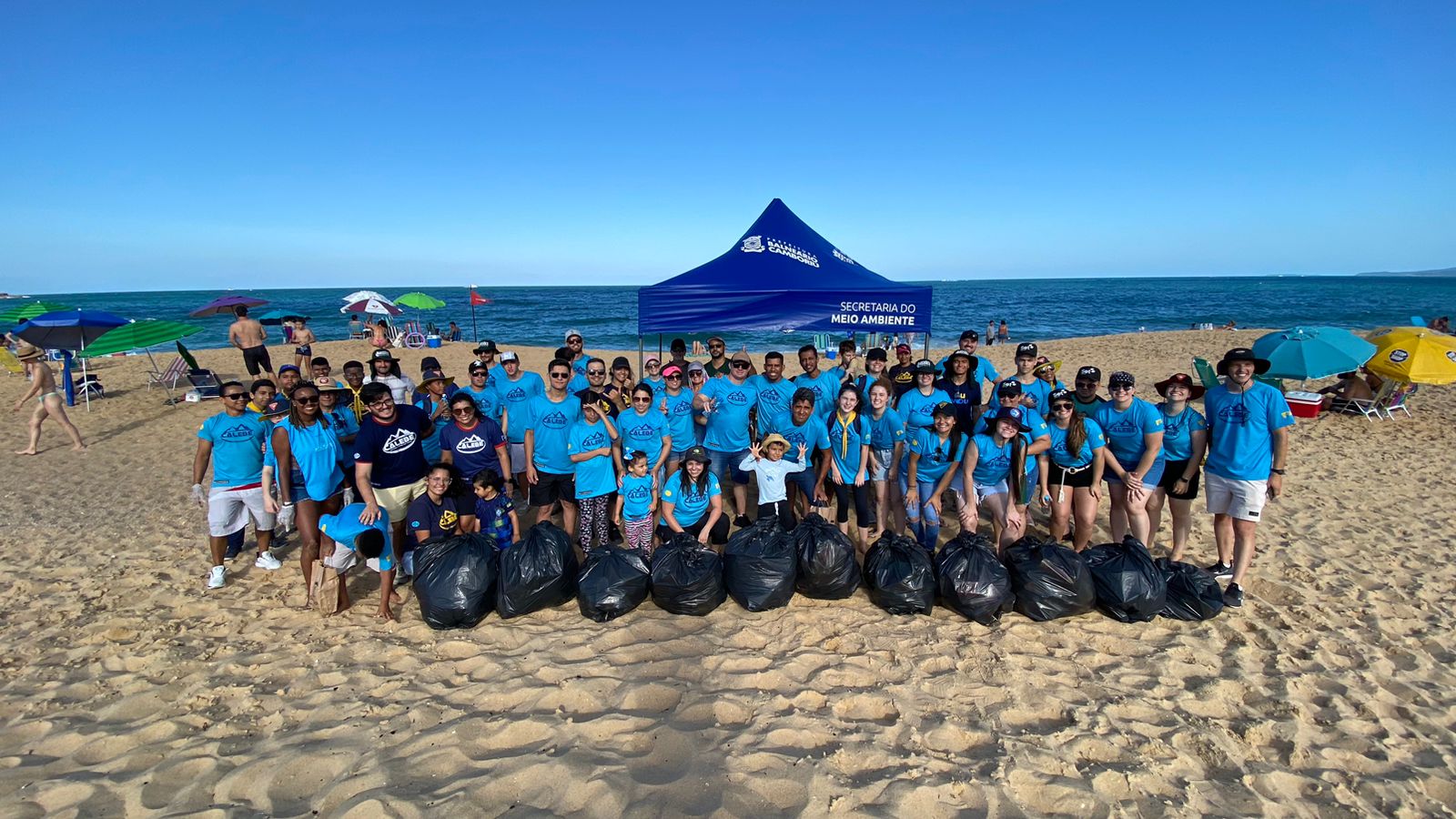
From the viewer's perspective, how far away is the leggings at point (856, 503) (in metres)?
4.74

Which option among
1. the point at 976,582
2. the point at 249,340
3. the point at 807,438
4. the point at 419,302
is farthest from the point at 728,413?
the point at 419,302

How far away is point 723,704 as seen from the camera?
9.97 feet

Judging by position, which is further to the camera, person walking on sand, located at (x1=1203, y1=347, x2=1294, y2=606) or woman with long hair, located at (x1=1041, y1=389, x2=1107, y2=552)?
woman with long hair, located at (x1=1041, y1=389, x2=1107, y2=552)

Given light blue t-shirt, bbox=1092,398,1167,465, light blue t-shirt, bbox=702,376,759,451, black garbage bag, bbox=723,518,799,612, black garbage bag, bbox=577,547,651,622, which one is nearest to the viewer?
black garbage bag, bbox=577,547,651,622

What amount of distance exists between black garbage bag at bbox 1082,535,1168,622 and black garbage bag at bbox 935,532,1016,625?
21.6 inches

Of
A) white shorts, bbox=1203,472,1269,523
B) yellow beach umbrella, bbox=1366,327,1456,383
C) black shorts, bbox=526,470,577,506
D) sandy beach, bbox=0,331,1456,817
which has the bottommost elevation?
sandy beach, bbox=0,331,1456,817

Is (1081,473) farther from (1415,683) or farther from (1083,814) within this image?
(1083,814)

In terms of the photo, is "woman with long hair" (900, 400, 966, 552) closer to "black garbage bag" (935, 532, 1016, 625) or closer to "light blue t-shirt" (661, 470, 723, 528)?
"black garbage bag" (935, 532, 1016, 625)

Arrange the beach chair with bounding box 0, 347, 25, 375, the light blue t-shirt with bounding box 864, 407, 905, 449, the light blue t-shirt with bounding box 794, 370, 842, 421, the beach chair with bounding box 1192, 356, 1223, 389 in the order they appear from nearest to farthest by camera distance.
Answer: the light blue t-shirt with bounding box 864, 407, 905, 449 < the light blue t-shirt with bounding box 794, 370, 842, 421 < the beach chair with bounding box 1192, 356, 1223, 389 < the beach chair with bounding box 0, 347, 25, 375

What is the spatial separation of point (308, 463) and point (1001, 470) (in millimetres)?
4687

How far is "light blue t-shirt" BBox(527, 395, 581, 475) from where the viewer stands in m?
4.68

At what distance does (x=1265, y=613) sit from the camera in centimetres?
393

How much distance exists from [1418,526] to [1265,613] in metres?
2.82

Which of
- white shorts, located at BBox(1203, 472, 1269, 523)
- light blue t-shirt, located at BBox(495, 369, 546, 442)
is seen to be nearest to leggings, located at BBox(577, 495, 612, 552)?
light blue t-shirt, located at BBox(495, 369, 546, 442)
